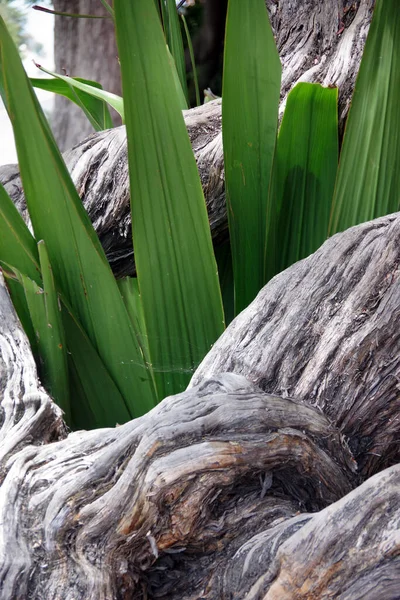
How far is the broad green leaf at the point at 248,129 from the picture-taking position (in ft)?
2.09

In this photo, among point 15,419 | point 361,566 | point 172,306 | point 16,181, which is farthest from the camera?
point 16,181

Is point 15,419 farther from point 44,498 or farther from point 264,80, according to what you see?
point 264,80

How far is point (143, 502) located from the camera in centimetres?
40

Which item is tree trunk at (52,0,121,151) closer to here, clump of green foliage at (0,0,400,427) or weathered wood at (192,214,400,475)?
clump of green foliage at (0,0,400,427)

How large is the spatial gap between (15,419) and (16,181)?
600 millimetres

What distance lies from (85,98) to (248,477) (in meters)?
0.95

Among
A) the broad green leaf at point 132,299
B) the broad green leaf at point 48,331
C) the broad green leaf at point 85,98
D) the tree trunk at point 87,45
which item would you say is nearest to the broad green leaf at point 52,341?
the broad green leaf at point 48,331

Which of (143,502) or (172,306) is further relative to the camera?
(172,306)

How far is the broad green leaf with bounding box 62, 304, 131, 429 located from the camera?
0.68 metres

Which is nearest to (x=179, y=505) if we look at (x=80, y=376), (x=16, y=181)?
(x=80, y=376)

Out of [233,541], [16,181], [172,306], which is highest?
[16,181]

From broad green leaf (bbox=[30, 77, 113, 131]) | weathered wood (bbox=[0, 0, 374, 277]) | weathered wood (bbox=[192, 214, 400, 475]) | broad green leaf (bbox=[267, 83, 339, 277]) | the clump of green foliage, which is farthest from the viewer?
broad green leaf (bbox=[30, 77, 113, 131])

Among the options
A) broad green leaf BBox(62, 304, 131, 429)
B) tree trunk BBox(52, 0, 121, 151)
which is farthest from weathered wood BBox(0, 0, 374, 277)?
tree trunk BBox(52, 0, 121, 151)

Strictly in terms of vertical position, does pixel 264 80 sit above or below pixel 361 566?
above
